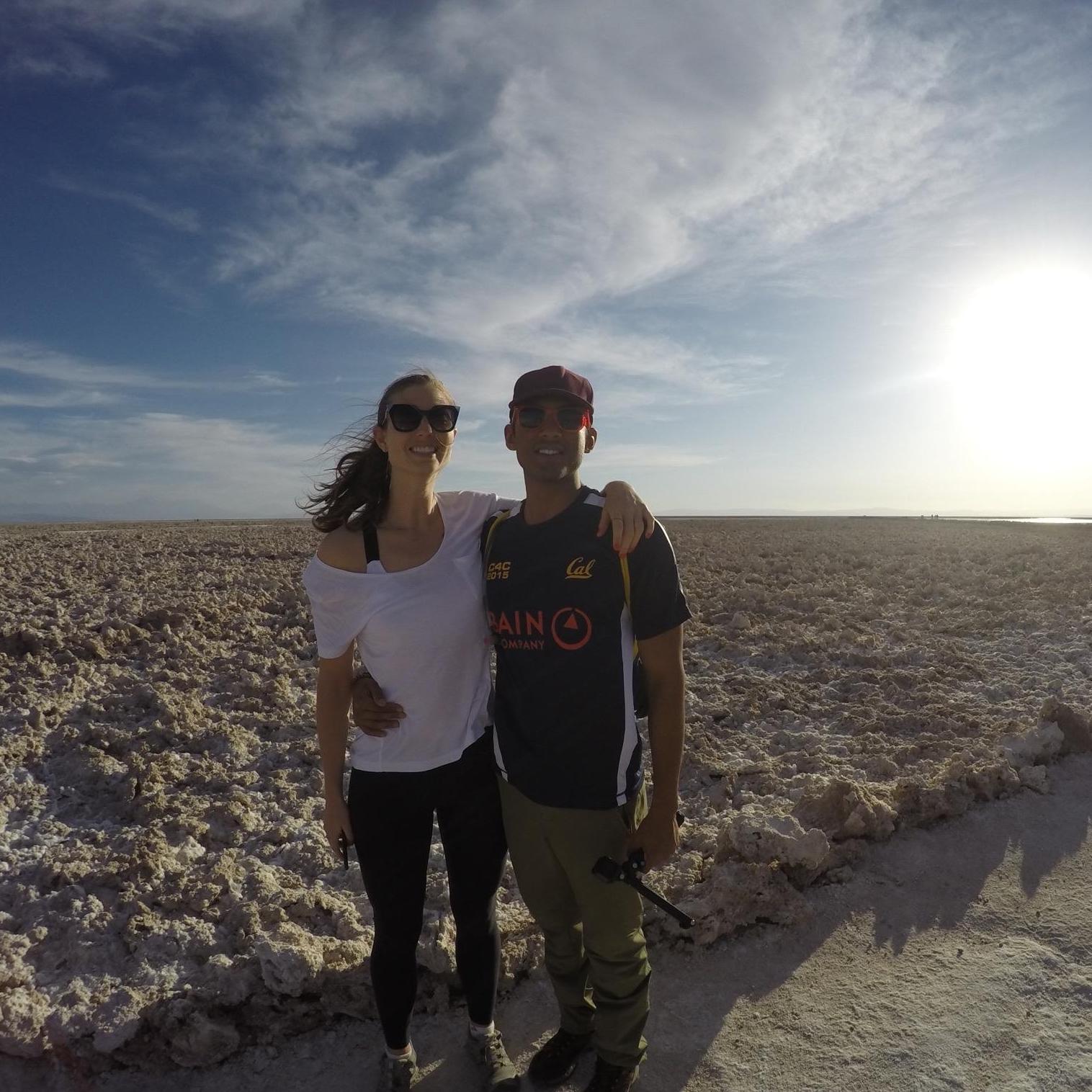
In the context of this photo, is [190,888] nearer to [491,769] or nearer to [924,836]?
[491,769]

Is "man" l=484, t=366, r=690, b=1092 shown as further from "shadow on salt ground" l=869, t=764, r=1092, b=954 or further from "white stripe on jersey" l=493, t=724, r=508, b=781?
"shadow on salt ground" l=869, t=764, r=1092, b=954

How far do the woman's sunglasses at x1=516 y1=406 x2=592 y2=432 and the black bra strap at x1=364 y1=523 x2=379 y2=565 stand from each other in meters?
0.56

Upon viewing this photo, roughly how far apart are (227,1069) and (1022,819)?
3802mm

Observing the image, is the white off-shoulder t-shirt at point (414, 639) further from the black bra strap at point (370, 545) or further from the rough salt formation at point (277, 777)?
the rough salt formation at point (277, 777)

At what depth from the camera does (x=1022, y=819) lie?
13.3 ft

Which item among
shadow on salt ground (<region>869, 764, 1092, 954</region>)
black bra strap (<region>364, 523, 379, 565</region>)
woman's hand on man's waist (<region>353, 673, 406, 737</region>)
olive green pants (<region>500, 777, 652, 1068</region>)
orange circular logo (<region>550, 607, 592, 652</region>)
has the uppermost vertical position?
black bra strap (<region>364, 523, 379, 565</region>)

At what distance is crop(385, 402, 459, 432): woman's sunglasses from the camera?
2.36 metres

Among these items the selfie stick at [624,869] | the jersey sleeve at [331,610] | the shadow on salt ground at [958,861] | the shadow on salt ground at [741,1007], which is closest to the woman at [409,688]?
the jersey sleeve at [331,610]

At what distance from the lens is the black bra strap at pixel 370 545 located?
7.63 feet

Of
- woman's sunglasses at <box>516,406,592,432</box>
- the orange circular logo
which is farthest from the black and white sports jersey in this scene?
woman's sunglasses at <box>516,406,592,432</box>

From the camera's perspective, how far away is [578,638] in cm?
227

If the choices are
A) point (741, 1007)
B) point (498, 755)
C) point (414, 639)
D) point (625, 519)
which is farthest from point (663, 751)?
point (741, 1007)

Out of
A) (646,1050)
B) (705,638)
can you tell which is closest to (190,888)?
(646,1050)

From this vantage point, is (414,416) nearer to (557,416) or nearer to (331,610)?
(557,416)
